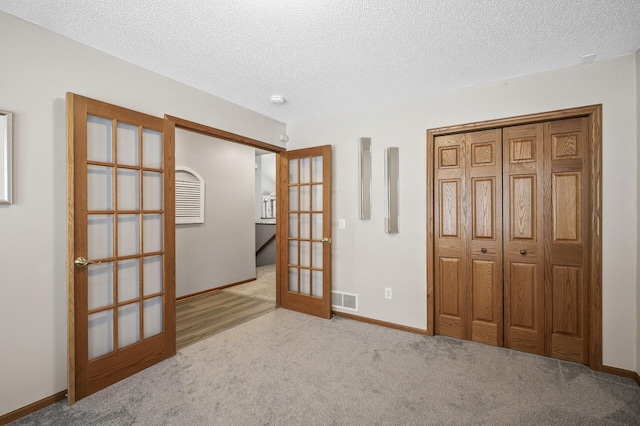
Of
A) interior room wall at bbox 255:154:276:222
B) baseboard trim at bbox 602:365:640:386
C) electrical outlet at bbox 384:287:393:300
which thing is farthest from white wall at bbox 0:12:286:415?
interior room wall at bbox 255:154:276:222

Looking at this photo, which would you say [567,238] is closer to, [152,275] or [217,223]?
[152,275]

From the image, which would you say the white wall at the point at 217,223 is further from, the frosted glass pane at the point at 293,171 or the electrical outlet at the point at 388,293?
the electrical outlet at the point at 388,293

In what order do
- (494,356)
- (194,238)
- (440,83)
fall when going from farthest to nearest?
1. (194,238)
2. (440,83)
3. (494,356)

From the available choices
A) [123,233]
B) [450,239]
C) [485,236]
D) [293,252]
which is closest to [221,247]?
[293,252]

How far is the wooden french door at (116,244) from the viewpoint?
2.02 meters

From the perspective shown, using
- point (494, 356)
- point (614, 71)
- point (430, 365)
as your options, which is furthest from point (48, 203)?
point (614, 71)

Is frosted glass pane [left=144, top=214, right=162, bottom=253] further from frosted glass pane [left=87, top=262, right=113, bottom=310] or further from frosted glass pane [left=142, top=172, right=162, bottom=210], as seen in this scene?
frosted glass pane [left=87, top=262, right=113, bottom=310]

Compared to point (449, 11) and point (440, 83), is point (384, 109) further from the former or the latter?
point (449, 11)

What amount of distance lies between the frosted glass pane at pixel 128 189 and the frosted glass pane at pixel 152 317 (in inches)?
31.9

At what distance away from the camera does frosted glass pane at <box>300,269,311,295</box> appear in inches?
152

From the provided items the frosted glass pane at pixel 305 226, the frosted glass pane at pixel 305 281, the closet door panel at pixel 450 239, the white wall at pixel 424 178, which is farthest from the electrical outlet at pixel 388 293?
the frosted glass pane at pixel 305 226

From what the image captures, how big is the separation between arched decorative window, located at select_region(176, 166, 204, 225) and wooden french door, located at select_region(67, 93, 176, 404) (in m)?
1.88

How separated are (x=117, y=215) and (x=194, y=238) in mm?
2361

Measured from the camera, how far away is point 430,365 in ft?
8.13
